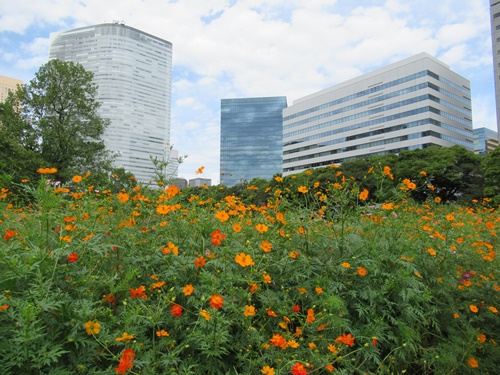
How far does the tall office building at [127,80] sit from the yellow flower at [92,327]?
67.1 m

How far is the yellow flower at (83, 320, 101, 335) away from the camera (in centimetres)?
138

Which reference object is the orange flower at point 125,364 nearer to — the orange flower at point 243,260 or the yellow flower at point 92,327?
the yellow flower at point 92,327

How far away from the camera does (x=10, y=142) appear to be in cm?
1322

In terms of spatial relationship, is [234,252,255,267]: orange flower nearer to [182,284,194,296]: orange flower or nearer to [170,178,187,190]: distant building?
[182,284,194,296]: orange flower

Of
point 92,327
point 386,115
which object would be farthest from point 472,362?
point 386,115

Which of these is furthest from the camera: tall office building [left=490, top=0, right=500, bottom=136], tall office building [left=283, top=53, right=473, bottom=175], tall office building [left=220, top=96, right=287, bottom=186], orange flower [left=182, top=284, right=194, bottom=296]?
tall office building [left=220, top=96, right=287, bottom=186]

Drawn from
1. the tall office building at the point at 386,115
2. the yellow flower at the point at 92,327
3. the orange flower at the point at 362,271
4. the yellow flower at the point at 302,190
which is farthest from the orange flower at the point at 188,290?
the tall office building at the point at 386,115

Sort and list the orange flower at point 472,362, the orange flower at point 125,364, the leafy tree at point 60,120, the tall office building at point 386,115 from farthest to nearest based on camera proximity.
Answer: the tall office building at point 386,115
the leafy tree at point 60,120
the orange flower at point 472,362
the orange flower at point 125,364

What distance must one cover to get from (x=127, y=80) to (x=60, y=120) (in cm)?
6433

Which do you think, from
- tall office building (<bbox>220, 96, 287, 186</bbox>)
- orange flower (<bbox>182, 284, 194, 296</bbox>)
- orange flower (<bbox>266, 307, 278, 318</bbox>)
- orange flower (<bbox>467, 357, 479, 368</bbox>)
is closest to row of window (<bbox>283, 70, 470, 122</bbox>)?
tall office building (<bbox>220, 96, 287, 186</bbox>)

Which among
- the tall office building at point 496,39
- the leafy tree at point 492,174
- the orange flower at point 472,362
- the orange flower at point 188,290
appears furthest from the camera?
the tall office building at point 496,39

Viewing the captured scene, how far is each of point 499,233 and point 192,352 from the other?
3.92m

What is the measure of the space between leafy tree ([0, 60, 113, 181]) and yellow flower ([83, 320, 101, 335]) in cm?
1560

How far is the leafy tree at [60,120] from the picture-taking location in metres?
15.6
